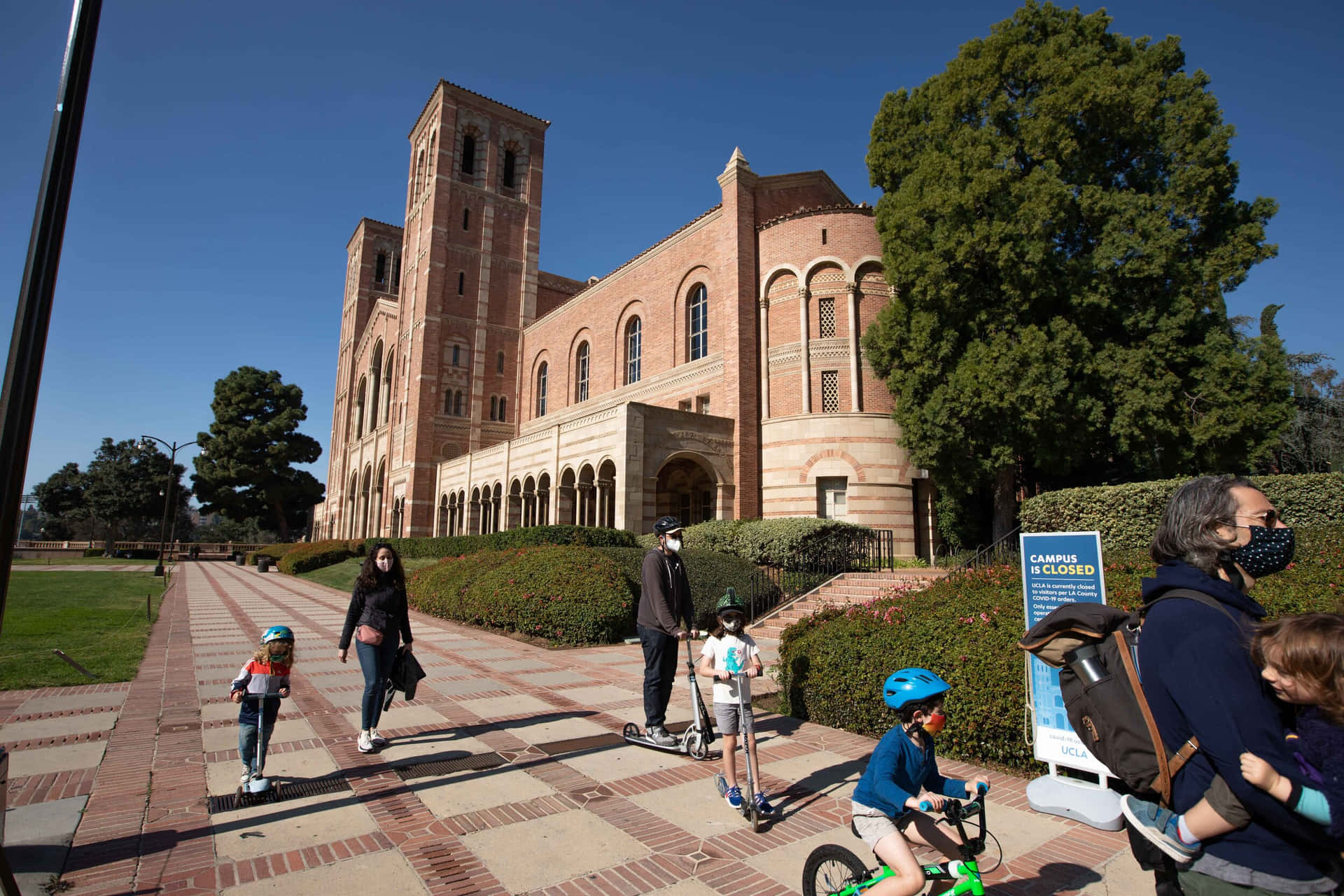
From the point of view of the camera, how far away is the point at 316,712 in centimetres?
701

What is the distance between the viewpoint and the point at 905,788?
2875 mm

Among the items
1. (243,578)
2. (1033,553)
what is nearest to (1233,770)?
(1033,553)

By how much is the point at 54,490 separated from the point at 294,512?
19972mm

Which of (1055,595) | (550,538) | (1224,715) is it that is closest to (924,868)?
(1224,715)

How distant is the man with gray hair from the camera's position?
168 cm

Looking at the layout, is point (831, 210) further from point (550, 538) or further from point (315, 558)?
point (315, 558)

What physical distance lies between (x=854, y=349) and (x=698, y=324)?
6875 mm

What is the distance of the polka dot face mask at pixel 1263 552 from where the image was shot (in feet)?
6.62

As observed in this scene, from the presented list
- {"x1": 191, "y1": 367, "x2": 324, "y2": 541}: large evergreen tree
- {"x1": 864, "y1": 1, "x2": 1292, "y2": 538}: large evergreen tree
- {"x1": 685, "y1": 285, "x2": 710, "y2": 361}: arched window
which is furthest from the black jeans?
{"x1": 191, "y1": 367, "x2": 324, "y2": 541}: large evergreen tree

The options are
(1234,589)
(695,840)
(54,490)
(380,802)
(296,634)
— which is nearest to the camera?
(1234,589)

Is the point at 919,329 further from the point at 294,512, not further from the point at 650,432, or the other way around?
the point at 294,512

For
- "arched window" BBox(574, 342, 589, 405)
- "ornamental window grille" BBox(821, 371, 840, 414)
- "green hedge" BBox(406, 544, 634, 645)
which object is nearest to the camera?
"green hedge" BBox(406, 544, 634, 645)

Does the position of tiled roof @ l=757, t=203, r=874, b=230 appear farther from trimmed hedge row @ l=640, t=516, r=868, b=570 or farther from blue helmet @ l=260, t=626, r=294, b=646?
blue helmet @ l=260, t=626, r=294, b=646

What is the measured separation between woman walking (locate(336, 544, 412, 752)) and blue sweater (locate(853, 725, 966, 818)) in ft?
14.4
